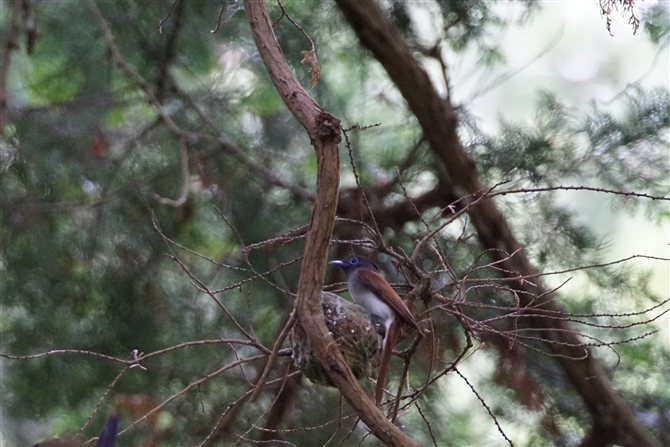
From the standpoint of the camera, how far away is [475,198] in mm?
2902

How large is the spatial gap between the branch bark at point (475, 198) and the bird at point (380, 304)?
712 mm

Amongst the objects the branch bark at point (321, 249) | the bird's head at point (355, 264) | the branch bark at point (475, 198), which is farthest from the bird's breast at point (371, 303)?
the branch bark at point (475, 198)

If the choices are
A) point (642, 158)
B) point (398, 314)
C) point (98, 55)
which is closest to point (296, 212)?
point (98, 55)

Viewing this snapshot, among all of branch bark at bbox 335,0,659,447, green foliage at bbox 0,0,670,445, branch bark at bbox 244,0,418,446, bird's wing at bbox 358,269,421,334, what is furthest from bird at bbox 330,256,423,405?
green foliage at bbox 0,0,670,445

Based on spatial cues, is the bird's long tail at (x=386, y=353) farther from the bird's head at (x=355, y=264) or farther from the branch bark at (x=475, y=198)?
the branch bark at (x=475, y=198)

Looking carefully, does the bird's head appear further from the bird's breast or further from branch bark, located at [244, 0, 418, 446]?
branch bark, located at [244, 0, 418, 446]

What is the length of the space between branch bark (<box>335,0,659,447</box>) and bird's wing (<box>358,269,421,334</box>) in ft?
2.59

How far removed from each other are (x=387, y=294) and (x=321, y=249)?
1.64 ft

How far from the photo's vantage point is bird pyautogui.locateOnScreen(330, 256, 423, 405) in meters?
1.80

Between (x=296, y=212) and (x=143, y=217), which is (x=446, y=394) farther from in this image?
(x=143, y=217)

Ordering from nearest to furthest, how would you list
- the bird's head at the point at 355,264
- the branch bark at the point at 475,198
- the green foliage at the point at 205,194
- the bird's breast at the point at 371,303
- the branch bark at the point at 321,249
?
the branch bark at the point at 321,249 → the bird's breast at the point at 371,303 → the bird's head at the point at 355,264 → the branch bark at the point at 475,198 → the green foliage at the point at 205,194

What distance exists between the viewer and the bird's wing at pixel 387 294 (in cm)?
178

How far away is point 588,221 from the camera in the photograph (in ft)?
11.1

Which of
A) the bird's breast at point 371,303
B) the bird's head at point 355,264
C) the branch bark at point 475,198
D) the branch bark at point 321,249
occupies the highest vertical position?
the branch bark at point 475,198
